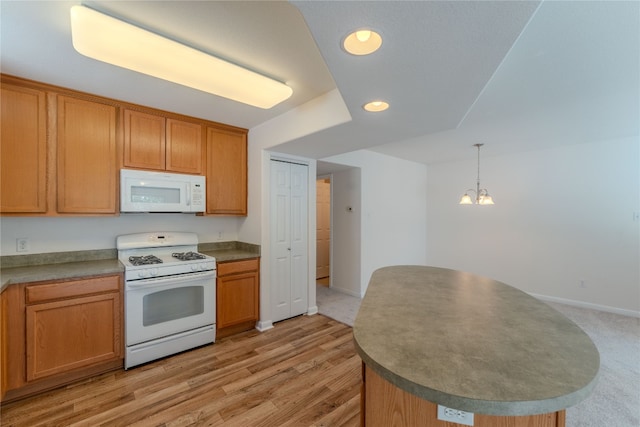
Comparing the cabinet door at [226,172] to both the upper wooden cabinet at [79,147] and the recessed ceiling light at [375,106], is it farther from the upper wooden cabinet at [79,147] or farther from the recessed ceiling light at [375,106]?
the recessed ceiling light at [375,106]

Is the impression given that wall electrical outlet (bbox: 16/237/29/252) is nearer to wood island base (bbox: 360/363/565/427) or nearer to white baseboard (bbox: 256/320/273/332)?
white baseboard (bbox: 256/320/273/332)

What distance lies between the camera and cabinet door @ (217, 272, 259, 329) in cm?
284

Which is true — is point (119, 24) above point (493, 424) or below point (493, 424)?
above

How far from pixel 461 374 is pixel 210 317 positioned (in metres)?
2.54

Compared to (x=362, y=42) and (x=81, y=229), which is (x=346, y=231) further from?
(x=362, y=42)

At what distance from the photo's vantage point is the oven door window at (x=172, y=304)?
93.0 inches

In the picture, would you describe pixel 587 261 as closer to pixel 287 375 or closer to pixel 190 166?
pixel 287 375

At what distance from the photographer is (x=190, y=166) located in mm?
2865

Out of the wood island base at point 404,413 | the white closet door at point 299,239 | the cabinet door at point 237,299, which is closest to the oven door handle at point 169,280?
the cabinet door at point 237,299

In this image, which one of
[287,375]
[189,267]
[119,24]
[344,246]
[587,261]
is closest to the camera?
[119,24]

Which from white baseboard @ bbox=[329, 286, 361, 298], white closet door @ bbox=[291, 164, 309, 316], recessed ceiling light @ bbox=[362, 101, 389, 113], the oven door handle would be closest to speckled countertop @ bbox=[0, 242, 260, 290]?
the oven door handle

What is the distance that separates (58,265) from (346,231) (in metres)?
3.57

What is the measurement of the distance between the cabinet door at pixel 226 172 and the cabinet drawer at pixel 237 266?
2.02 ft

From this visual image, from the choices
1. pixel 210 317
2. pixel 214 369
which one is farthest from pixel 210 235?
pixel 214 369
